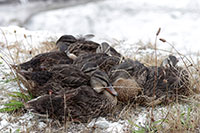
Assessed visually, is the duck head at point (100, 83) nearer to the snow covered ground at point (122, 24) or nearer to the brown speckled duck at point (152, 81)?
the brown speckled duck at point (152, 81)

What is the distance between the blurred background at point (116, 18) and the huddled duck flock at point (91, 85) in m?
2.93

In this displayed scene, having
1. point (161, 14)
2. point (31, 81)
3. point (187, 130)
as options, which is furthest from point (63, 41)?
point (161, 14)

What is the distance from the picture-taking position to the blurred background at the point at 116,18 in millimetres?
7844

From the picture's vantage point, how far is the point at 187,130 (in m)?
2.94

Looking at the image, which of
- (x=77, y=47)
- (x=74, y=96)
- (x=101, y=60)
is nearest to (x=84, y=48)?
(x=77, y=47)

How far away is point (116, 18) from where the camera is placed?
9.91 m

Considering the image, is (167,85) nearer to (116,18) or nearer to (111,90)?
(111,90)

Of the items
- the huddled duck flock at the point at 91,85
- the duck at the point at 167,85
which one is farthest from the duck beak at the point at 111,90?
the duck at the point at 167,85

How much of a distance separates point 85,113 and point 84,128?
20 centimetres

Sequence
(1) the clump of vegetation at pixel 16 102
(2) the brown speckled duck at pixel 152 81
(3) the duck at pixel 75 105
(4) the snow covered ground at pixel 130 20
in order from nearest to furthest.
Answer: (3) the duck at pixel 75 105
(1) the clump of vegetation at pixel 16 102
(2) the brown speckled duck at pixel 152 81
(4) the snow covered ground at pixel 130 20

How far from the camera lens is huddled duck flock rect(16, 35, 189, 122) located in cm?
319

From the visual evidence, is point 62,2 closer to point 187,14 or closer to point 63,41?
point 187,14

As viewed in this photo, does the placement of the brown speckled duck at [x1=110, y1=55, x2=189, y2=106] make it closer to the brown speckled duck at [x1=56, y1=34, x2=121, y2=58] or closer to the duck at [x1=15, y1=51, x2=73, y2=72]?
the brown speckled duck at [x1=56, y1=34, x2=121, y2=58]

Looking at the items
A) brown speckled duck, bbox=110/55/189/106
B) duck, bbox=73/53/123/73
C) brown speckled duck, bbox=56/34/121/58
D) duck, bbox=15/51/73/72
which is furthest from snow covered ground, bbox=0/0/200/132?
duck, bbox=15/51/73/72
